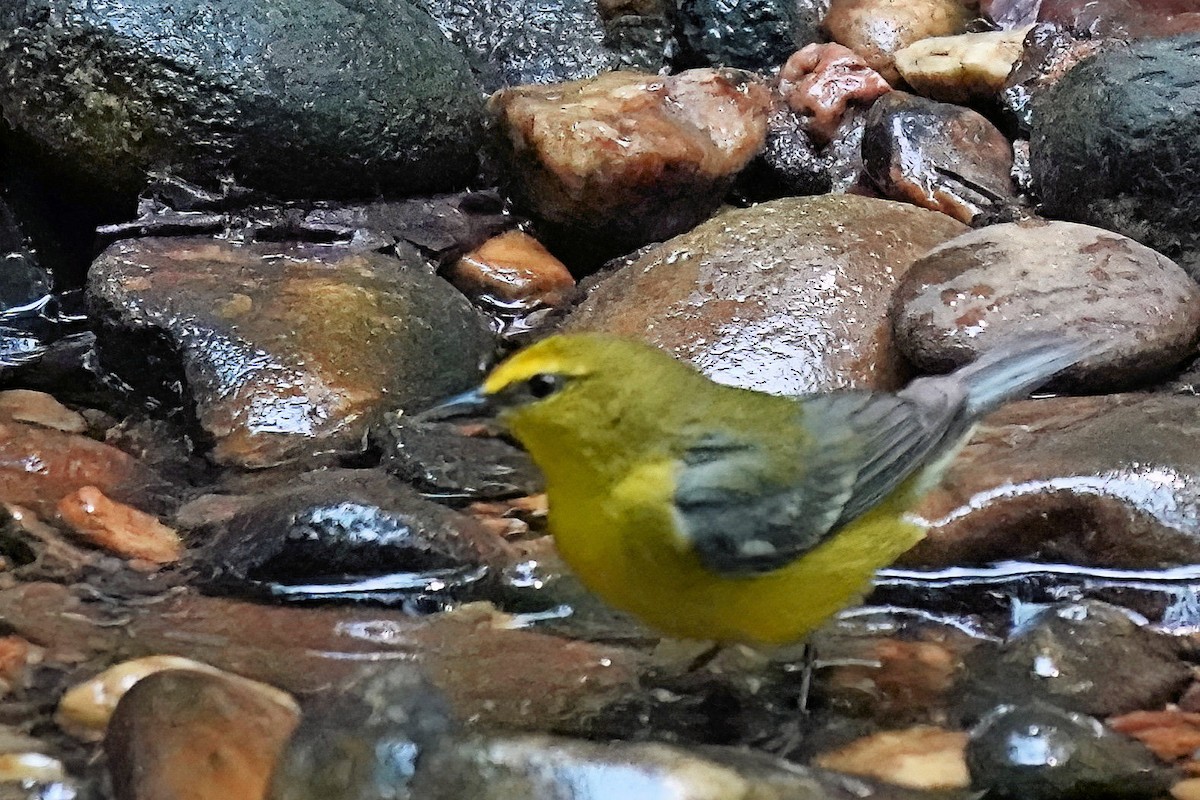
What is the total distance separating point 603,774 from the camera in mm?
2514

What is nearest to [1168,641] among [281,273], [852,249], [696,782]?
[696,782]

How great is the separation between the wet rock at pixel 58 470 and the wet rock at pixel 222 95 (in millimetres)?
1654

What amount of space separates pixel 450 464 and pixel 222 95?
87.7 inches

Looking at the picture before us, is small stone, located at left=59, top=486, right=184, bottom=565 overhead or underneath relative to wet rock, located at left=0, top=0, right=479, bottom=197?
underneath

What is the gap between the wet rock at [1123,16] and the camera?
697cm

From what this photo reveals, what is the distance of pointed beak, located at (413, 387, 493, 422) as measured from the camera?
2.89m

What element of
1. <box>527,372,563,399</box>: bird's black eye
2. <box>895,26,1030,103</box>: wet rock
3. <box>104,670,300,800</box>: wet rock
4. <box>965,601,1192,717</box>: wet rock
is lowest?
<box>965,601,1192,717</box>: wet rock

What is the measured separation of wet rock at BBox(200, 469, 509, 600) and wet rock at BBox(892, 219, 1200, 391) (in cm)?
199

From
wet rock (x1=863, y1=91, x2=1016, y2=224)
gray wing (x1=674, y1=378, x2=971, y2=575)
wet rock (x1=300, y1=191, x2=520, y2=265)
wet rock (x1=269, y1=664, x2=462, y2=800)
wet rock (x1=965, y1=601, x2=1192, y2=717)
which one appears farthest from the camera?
wet rock (x1=863, y1=91, x2=1016, y2=224)

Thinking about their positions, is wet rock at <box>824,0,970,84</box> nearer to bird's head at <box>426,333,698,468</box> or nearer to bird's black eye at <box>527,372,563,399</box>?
bird's head at <box>426,333,698,468</box>

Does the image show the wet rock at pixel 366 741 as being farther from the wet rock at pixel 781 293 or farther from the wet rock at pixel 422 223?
the wet rock at pixel 422 223

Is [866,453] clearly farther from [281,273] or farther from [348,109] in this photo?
[348,109]

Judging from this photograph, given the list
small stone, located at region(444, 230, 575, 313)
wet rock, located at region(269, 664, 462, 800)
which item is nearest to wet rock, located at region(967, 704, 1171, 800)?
wet rock, located at region(269, 664, 462, 800)

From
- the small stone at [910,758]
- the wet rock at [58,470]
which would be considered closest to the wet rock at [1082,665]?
the small stone at [910,758]
